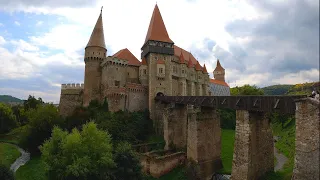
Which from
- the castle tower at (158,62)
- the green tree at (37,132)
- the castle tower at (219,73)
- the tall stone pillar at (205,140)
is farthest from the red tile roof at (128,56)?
the castle tower at (219,73)

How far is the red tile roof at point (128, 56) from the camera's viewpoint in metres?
40.8

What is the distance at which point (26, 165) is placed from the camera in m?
28.9

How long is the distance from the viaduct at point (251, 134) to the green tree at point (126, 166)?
17.6ft

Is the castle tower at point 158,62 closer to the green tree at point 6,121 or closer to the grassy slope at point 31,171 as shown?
the grassy slope at point 31,171

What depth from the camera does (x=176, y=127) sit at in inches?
1144

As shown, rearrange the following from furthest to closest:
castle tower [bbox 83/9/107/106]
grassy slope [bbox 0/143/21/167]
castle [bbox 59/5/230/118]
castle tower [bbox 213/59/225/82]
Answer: castle tower [bbox 213/59/225/82] → castle tower [bbox 83/9/107/106] → castle [bbox 59/5/230/118] → grassy slope [bbox 0/143/21/167]

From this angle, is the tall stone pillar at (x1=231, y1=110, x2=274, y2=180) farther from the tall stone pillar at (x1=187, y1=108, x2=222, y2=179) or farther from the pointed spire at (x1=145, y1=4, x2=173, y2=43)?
the pointed spire at (x1=145, y1=4, x2=173, y2=43)

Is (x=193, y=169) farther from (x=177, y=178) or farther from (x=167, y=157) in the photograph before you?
(x=167, y=157)

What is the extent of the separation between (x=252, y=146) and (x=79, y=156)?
1309cm

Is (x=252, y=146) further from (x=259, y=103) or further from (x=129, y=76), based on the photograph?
(x=129, y=76)

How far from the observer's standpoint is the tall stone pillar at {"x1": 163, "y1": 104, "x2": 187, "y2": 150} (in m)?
28.7

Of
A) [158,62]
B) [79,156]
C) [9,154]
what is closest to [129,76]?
[158,62]

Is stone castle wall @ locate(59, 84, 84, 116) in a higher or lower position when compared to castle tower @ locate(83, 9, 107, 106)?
lower

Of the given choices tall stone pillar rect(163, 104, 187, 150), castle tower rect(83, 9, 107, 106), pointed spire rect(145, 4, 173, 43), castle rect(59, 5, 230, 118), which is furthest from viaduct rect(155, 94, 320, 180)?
castle tower rect(83, 9, 107, 106)
